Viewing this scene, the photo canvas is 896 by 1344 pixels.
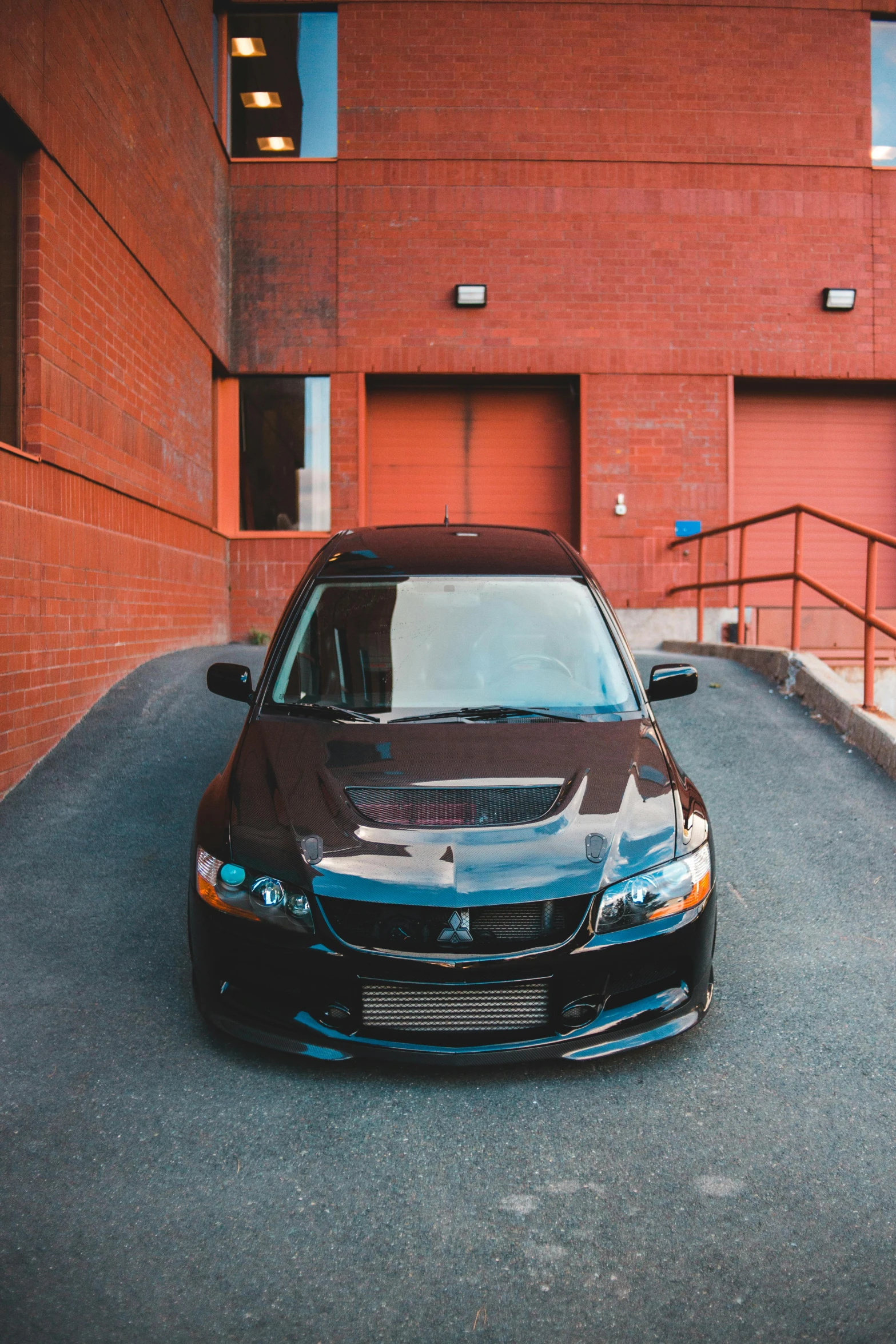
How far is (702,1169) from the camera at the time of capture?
246cm

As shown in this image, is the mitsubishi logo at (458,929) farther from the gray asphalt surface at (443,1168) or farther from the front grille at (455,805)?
the gray asphalt surface at (443,1168)

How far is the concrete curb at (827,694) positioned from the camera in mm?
6090

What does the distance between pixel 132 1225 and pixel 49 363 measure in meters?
5.47

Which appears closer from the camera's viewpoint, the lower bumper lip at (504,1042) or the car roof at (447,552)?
the lower bumper lip at (504,1042)

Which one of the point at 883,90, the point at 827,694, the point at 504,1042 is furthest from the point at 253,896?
the point at 883,90

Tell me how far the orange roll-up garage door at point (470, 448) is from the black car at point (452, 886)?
872 cm

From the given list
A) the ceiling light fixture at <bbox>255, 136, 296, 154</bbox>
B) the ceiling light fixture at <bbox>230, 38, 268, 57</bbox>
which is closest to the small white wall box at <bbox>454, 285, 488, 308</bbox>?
the ceiling light fixture at <bbox>255, 136, 296, 154</bbox>

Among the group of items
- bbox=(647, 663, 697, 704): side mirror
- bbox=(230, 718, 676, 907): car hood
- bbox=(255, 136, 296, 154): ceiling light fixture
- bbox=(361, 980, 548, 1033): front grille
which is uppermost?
bbox=(255, 136, 296, 154): ceiling light fixture

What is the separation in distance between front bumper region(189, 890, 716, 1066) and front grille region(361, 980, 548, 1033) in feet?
0.08

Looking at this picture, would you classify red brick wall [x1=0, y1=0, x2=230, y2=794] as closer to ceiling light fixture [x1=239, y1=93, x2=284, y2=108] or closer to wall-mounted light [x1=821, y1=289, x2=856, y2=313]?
ceiling light fixture [x1=239, y1=93, x2=284, y2=108]

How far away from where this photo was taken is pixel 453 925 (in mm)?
2699

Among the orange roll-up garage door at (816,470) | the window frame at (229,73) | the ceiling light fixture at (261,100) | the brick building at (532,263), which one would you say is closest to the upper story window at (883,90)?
the brick building at (532,263)

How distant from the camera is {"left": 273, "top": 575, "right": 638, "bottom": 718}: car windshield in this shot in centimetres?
367

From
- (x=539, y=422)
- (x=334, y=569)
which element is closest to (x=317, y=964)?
(x=334, y=569)
